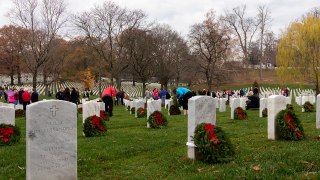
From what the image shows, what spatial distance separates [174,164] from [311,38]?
28.6 metres

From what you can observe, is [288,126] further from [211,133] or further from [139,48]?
[139,48]

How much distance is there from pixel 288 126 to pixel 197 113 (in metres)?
3.10

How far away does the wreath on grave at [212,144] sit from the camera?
273 inches

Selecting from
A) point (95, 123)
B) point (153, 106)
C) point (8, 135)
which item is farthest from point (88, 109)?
point (153, 106)

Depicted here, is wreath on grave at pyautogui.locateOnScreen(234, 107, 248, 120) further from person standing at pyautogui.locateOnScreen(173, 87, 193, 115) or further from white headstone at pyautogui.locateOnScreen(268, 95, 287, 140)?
white headstone at pyautogui.locateOnScreen(268, 95, 287, 140)

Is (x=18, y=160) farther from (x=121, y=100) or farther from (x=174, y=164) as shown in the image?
(x=121, y=100)

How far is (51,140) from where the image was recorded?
5891mm

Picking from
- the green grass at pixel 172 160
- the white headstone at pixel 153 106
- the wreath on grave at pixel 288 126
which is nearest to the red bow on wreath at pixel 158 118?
the white headstone at pixel 153 106

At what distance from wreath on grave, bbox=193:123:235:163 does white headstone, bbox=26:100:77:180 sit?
2.40m

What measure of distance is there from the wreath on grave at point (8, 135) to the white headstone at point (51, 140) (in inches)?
177

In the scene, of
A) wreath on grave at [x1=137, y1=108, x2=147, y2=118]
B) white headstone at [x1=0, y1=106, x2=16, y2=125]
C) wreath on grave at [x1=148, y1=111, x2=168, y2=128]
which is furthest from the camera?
wreath on grave at [x1=137, y1=108, x2=147, y2=118]

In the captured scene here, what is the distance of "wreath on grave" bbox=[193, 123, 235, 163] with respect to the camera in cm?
694

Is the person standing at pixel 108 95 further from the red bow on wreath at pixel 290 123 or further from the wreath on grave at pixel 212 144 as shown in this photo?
the wreath on grave at pixel 212 144

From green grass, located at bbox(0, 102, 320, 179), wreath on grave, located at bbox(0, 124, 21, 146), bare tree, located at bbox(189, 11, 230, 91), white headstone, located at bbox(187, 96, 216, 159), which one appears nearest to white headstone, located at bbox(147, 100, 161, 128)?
green grass, located at bbox(0, 102, 320, 179)
